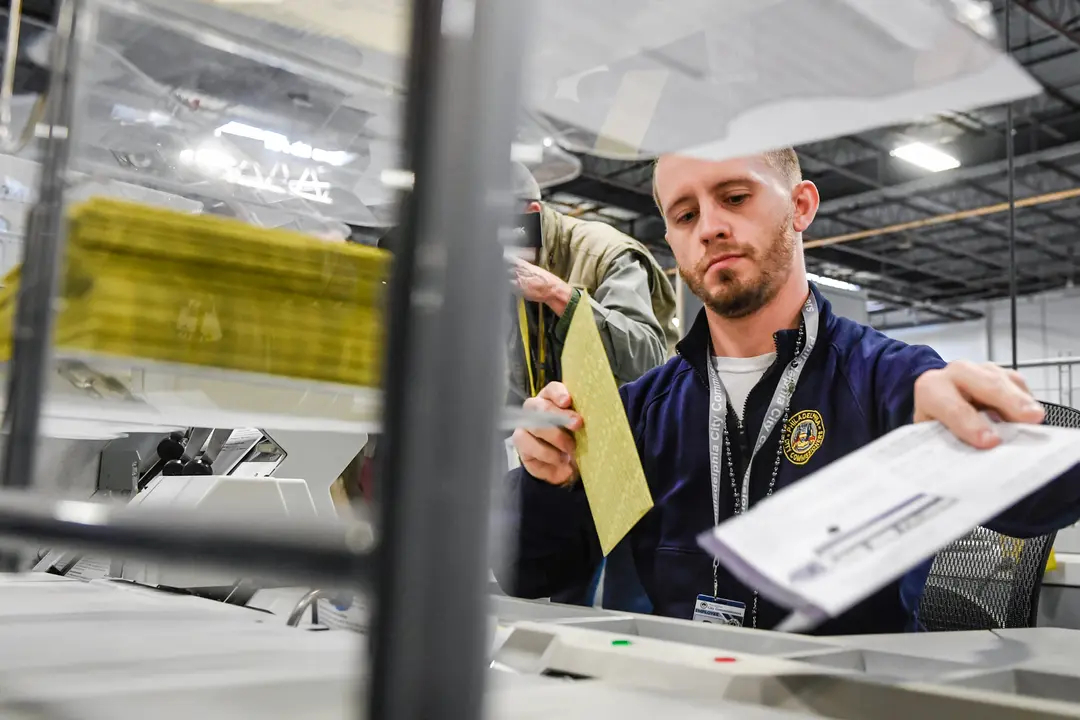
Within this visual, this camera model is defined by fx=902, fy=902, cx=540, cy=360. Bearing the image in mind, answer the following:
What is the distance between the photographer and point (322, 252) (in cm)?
57

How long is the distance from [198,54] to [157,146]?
0.10 m

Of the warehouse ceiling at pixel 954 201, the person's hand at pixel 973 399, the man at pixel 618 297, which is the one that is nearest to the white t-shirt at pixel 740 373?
the man at pixel 618 297

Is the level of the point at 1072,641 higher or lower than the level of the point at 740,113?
lower

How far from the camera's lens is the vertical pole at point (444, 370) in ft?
0.90

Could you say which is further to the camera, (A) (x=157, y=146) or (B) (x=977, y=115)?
(B) (x=977, y=115)

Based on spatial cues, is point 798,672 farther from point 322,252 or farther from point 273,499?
point 273,499

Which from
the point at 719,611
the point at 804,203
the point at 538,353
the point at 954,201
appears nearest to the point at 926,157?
the point at 954,201

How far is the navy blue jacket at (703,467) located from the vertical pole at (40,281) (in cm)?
52

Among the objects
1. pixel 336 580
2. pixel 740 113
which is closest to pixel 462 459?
pixel 336 580

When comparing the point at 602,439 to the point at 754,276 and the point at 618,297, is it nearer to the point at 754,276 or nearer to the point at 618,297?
the point at 754,276

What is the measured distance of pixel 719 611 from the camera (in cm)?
108

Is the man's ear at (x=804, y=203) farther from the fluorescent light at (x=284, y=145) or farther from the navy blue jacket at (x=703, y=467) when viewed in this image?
the fluorescent light at (x=284, y=145)

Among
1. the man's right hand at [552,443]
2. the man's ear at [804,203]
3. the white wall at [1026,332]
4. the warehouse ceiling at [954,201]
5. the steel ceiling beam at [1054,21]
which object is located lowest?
the man's right hand at [552,443]

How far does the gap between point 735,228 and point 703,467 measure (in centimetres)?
34
